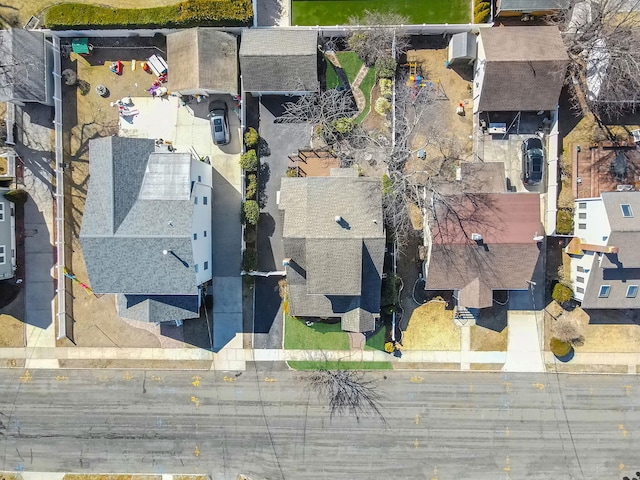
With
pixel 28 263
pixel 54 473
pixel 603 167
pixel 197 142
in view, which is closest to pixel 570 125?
pixel 603 167

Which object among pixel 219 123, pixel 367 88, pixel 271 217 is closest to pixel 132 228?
pixel 271 217

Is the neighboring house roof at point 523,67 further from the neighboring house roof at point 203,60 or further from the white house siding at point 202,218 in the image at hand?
the white house siding at point 202,218

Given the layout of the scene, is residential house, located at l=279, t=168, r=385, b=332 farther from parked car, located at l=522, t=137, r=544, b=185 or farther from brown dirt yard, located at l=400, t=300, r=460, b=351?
parked car, located at l=522, t=137, r=544, b=185

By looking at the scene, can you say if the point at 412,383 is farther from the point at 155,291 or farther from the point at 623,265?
the point at 155,291

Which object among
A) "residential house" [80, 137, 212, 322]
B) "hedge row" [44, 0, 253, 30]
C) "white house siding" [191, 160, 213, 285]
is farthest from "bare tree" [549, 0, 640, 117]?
"residential house" [80, 137, 212, 322]

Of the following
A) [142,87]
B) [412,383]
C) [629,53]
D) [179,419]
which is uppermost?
[629,53]

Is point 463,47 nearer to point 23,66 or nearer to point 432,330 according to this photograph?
point 432,330
